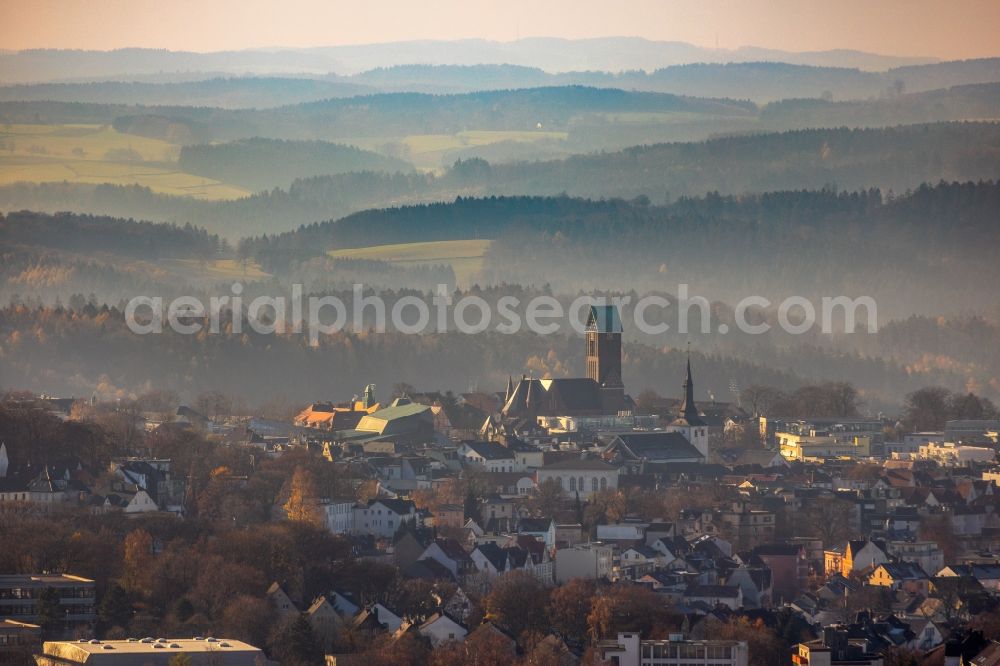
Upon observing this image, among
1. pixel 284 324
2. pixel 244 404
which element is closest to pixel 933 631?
pixel 244 404

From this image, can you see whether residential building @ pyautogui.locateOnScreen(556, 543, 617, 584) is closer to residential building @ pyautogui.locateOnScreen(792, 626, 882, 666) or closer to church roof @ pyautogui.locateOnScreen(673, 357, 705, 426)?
residential building @ pyautogui.locateOnScreen(792, 626, 882, 666)

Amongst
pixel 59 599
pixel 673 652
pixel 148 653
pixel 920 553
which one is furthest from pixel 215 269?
pixel 148 653

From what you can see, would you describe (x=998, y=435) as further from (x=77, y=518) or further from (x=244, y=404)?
(x=77, y=518)

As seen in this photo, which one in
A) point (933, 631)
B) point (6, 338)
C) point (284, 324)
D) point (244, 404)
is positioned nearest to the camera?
point (933, 631)

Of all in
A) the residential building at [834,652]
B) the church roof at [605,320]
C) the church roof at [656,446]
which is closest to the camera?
the residential building at [834,652]

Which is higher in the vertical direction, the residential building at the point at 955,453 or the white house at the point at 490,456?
the white house at the point at 490,456

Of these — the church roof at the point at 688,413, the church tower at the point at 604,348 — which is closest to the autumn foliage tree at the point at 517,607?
the church roof at the point at 688,413

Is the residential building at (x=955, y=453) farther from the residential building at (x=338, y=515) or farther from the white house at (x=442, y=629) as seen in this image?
the white house at (x=442, y=629)

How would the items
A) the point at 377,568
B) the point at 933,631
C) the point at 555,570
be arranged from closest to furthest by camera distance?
the point at 933,631
the point at 377,568
the point at 555,570
